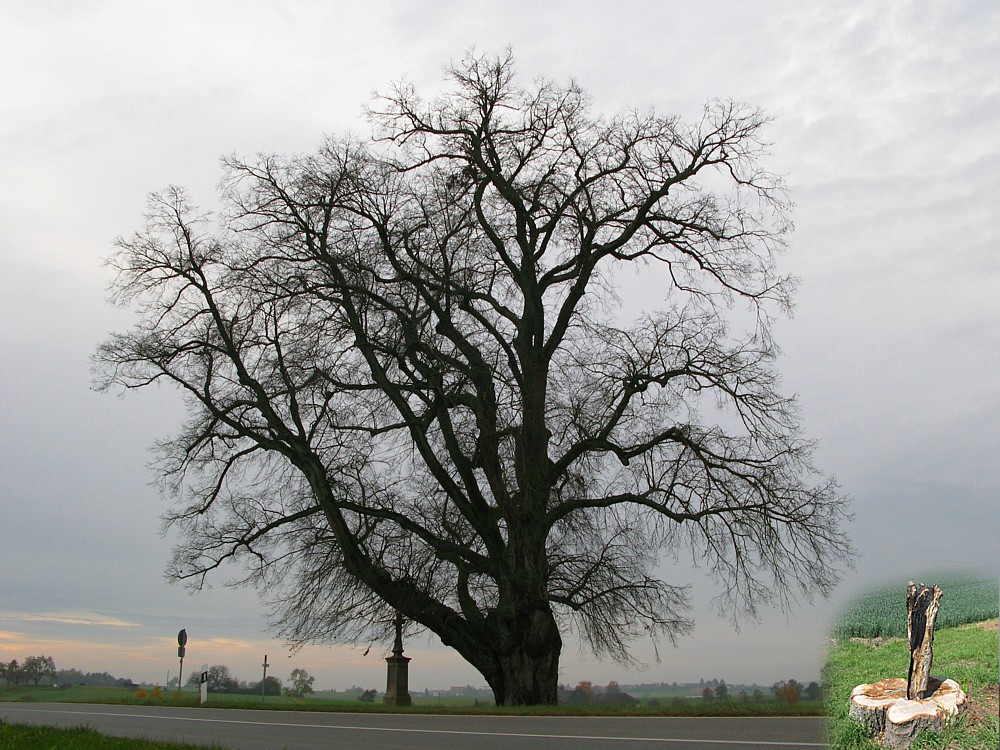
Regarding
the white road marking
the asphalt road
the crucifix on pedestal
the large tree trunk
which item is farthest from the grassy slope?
the crucifix on pedestal

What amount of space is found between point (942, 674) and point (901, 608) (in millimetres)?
178

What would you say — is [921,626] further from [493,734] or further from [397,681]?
[397,681]

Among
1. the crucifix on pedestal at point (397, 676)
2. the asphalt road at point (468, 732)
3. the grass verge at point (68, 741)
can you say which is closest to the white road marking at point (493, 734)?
the asphalt road at point (468, 732)

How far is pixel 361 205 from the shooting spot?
20.2 meters

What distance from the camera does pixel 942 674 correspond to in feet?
7.30

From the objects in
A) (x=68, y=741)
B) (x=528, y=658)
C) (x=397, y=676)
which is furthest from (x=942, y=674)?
(x=397, y=676)

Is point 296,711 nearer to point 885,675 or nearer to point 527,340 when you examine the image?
point 527,340

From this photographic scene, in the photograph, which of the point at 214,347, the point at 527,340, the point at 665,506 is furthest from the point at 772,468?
the point at 214,347

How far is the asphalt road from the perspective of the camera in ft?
29.4

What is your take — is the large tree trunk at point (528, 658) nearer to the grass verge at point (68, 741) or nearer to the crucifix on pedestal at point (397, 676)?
the crucifix on pedestal at point (397, 676)

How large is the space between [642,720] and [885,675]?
10.4 meters

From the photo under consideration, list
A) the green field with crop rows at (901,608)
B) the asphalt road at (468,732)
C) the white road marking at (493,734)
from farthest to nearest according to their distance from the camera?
the asphalt road at (468,732) → the white road marking at (493,734) → the green field with crop rows at (901,608)

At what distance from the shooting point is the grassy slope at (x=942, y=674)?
7.02 feet

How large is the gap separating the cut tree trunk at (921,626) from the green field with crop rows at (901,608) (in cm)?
3
